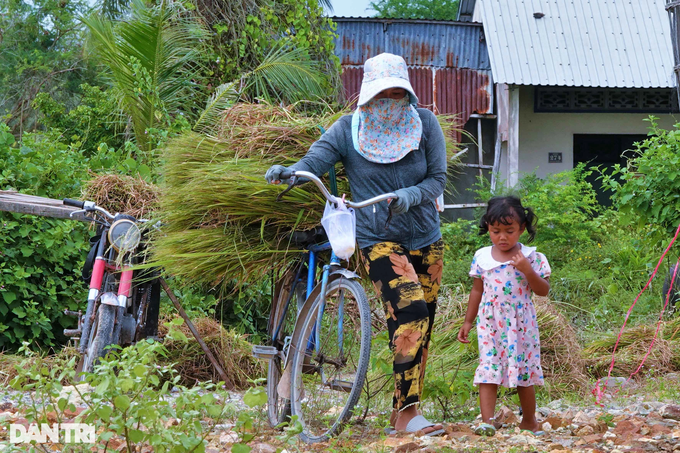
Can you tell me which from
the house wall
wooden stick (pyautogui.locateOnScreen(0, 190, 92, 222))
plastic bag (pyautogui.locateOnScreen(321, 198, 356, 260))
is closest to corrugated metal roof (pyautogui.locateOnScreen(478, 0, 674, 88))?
the house wall

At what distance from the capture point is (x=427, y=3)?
25703 mm

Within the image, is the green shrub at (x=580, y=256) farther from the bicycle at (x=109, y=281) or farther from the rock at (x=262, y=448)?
the rock at (x=262, y=448)

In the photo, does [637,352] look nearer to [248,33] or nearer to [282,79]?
[282,79]

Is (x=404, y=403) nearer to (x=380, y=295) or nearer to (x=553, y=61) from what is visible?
(x=380, y=295)

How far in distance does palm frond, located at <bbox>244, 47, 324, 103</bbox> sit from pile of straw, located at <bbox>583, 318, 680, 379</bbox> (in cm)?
399

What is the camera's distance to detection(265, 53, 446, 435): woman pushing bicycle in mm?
3027

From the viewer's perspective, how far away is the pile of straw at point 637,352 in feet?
16.2

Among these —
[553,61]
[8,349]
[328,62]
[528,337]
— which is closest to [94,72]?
[328,62]

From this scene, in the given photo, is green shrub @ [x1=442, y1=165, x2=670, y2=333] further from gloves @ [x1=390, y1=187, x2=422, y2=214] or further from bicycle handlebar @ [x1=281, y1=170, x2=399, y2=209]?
bicycle handlebar @ [x1=281, y1=170, x2=399, y2=209]

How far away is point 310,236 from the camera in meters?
3.39

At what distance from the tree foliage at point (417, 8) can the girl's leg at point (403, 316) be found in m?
23.4

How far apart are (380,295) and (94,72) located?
46.5 ft

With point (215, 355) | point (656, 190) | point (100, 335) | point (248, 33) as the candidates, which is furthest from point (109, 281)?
point (248, 33)

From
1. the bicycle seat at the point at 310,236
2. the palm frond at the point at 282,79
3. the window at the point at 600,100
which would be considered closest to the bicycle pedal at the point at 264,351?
the bicycle seat at the point at 310,236
